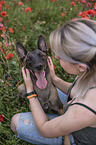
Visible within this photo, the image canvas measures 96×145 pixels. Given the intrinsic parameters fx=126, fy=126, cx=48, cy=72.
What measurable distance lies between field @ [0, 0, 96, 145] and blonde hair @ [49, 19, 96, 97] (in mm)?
1353

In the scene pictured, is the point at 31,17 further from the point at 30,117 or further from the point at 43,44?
the point at 30,117

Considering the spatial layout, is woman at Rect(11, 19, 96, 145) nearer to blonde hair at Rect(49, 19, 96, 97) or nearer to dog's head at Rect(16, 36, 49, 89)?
blonde hair at Rect(49, 19, 96, 97)

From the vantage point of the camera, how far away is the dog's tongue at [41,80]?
2.00 metres

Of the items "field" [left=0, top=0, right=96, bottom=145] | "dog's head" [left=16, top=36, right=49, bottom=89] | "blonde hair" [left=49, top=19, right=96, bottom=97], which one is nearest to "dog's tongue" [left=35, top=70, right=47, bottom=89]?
"dog's head" [left=16, top=36, right=49, bottom=89]

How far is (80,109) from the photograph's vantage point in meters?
1.08


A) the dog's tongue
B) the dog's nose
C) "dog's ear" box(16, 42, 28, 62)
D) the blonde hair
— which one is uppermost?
the blonde hair

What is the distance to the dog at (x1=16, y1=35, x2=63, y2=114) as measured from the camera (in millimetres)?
1970

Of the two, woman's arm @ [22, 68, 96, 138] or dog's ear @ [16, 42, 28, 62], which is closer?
woman's arm @ [22, 68, 96, 138]

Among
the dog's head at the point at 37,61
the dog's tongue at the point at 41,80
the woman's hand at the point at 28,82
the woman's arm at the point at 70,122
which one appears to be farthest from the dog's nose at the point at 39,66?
the woman's arm at the point at 70,122

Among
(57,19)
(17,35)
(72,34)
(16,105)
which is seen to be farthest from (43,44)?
(57,19)

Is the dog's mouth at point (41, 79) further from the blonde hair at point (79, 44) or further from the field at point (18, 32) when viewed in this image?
the blonde hair at point (79, 44)

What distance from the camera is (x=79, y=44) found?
1.08 metres

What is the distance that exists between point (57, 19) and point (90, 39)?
3480 millimetres

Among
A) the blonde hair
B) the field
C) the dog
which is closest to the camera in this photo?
the blonde hair
